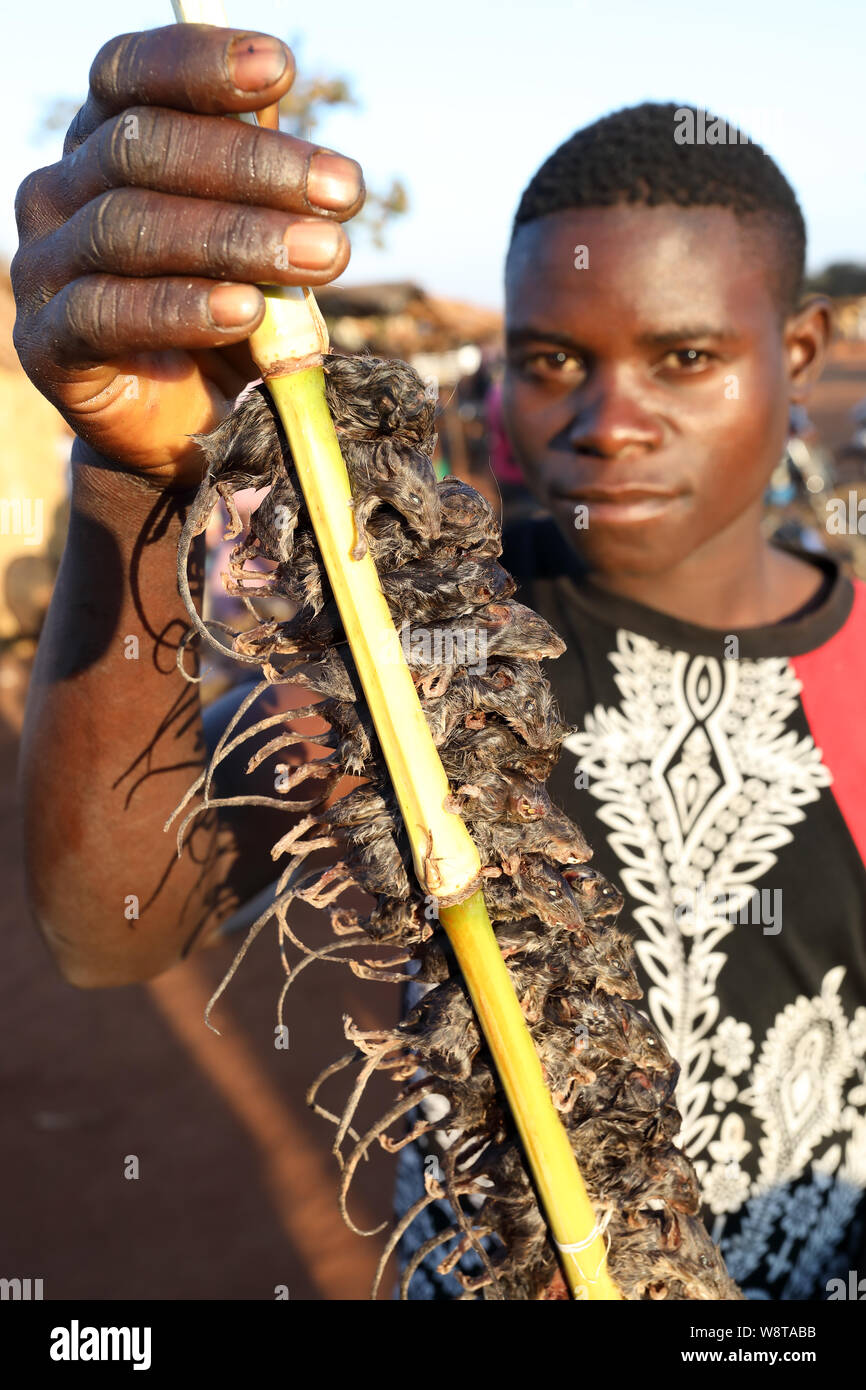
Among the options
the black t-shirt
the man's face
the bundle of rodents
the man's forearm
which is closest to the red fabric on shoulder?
the black t-shirt

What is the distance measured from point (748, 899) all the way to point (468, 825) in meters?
1.04

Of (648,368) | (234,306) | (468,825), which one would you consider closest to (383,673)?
(468,825)

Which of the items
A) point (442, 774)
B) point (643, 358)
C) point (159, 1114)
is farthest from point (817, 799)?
point (159, 1114)

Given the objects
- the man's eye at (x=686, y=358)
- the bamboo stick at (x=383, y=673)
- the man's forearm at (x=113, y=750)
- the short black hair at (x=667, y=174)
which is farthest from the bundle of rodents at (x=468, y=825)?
the short black hair at (x=667, y=174)

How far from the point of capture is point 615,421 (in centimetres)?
170

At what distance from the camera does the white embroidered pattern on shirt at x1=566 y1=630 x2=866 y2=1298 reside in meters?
1.66

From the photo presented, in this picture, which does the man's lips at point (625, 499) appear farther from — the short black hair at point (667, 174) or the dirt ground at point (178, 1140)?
the dirt ground at point (178, 1140)

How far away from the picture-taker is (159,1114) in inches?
187

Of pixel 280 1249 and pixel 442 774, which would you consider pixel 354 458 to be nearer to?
pixel 442 774

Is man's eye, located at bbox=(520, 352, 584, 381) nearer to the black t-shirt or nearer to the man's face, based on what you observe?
the man's face

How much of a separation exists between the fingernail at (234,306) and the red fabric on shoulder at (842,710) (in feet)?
4.61

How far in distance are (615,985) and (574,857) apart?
14cm

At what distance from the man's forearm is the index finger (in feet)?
1.30

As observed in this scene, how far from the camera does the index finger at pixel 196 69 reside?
731 millimetres
